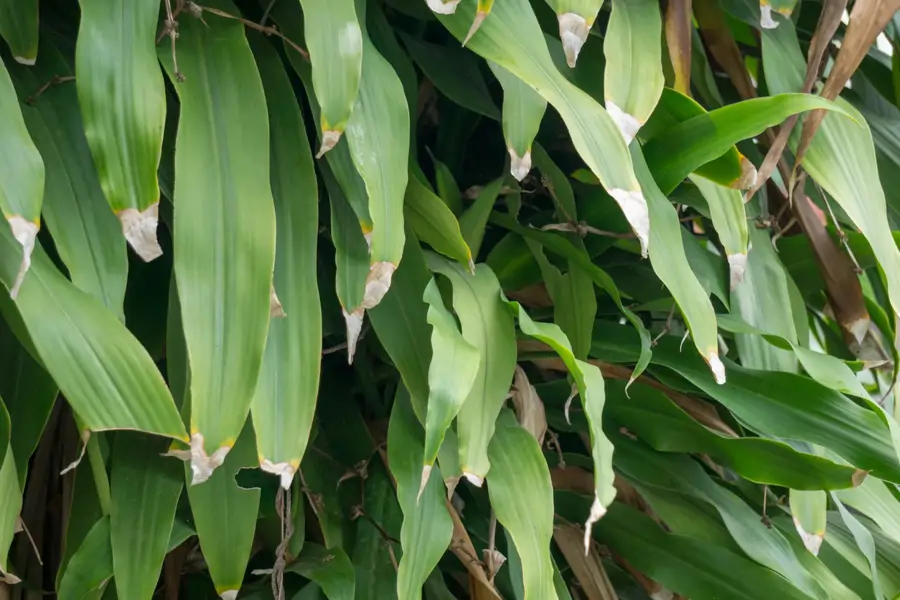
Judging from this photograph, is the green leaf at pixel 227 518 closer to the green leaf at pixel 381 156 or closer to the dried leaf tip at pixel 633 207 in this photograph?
the green leaf at pixel 381 156

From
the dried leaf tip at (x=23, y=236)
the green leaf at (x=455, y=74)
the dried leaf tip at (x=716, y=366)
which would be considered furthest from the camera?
the green leaf at (x=455, y=74)

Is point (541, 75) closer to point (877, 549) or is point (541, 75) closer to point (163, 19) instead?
point (163, 19)

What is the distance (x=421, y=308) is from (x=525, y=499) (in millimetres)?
124

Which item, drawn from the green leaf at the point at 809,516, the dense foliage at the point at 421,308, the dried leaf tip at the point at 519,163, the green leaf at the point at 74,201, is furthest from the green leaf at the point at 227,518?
the green leaf at the point at 809,516

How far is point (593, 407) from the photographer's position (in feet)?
1.31

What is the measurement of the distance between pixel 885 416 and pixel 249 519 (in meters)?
0.36

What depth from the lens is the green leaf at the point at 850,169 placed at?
1.58 ft

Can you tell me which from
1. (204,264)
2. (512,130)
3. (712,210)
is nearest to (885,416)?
(712,210)

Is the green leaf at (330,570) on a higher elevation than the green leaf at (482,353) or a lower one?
lower

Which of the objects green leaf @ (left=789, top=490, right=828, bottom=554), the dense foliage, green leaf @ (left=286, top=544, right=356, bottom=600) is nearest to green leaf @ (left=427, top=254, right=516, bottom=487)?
the dense foliage

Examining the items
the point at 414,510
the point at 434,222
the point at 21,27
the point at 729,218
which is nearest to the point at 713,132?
the point at 729,218

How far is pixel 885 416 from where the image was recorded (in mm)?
446

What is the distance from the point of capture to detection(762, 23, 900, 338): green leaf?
482 millimetres

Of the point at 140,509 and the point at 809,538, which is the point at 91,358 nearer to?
the point at 140,509
